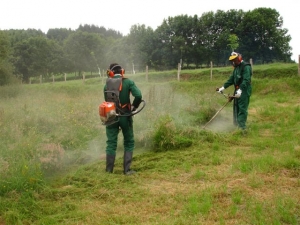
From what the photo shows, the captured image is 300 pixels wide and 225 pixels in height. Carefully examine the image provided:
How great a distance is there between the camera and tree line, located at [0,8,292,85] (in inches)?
1438

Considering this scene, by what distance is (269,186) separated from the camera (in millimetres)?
4379

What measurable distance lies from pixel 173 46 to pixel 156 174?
37.4 meters

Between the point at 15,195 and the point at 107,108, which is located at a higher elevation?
the point at 107,108

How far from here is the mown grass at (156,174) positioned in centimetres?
375

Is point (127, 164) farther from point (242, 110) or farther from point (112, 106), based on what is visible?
point (242, 110)

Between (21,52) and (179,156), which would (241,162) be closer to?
(179,156)

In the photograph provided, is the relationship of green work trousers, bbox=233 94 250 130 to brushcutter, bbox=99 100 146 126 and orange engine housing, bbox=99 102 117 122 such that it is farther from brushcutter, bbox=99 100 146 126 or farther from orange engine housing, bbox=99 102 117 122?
orange engine housing, bbox=99 102 117 122

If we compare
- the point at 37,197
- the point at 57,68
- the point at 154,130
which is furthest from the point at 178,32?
the point at 37,197

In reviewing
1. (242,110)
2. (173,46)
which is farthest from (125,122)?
(173,46)

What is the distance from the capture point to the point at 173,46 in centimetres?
4128

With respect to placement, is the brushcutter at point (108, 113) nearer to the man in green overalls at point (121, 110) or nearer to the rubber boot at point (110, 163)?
the man in green overalls at point (121, 110)

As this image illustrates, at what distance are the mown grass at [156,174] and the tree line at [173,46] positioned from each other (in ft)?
62.8

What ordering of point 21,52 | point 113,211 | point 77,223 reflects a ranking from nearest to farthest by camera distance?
point 77,223 → point 113,211 → point 21,52

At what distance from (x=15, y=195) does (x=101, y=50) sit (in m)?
52.9
